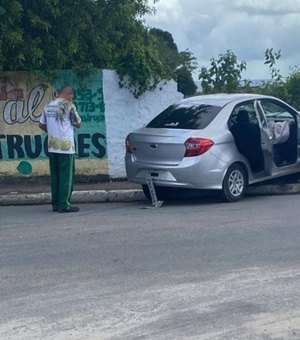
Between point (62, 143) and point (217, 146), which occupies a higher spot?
point (62, 143)

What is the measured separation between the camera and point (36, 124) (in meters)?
15.4

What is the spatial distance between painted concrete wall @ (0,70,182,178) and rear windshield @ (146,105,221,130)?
2056 millimetres

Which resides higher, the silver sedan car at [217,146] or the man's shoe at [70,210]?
the silver sedan car at [217,146]

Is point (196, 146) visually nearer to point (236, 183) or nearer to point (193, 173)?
point (193, 173)

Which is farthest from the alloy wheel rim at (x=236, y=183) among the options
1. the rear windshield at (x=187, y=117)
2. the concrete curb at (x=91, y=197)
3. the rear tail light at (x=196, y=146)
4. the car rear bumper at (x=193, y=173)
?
the concrete curb at (x=91, y=197)

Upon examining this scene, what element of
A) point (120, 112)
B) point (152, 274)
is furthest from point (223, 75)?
point (152, 274)

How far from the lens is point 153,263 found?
917 centimetres

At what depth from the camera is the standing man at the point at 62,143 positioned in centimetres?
1257

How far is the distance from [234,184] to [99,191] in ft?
7.06

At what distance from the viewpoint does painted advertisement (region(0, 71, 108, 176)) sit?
15344mm

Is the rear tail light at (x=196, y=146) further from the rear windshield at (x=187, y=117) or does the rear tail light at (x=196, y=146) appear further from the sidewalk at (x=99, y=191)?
the sidewalk at (x=99, y=191)

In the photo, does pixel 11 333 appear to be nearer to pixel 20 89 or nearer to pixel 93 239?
pixel 93 239

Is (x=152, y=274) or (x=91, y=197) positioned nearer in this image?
(x=152, y=274)

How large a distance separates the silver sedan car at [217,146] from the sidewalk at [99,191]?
0.41 meters
